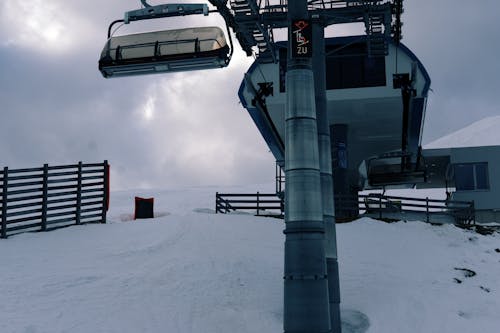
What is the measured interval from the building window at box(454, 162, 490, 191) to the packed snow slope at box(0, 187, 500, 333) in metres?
12.9

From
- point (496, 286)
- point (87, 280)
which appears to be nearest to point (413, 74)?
point (496, 286)

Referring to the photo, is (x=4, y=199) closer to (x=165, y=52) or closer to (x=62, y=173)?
(x=62, y=173)

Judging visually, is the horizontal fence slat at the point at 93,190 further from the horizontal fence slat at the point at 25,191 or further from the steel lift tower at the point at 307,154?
the steel lift tower at the point at 307,154

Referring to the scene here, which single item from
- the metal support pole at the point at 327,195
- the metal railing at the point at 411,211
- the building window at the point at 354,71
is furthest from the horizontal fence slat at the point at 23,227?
the metal railing at the point at 411,211

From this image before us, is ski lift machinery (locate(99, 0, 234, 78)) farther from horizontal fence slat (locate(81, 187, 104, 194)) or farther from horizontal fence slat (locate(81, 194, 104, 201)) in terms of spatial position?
horizontal fence slat (locate(81, 194, 104, 201))

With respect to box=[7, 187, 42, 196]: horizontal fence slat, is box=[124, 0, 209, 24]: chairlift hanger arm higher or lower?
higher

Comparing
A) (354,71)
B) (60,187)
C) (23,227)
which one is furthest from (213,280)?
(354,71)

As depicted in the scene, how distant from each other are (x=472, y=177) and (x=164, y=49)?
2259cm

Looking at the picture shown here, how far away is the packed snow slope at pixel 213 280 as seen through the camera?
11961 mm

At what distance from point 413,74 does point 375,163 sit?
49.5 ft

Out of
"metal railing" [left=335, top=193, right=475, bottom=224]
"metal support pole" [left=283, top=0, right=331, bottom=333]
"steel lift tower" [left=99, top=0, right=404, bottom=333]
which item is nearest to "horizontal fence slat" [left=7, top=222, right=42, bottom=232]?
"steel lift tower" [left=99, top=0, right=404, bottom=333]

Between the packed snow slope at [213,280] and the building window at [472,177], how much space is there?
12900mm

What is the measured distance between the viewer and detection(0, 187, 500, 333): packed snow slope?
1196cm

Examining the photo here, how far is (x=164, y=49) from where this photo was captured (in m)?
20.2
